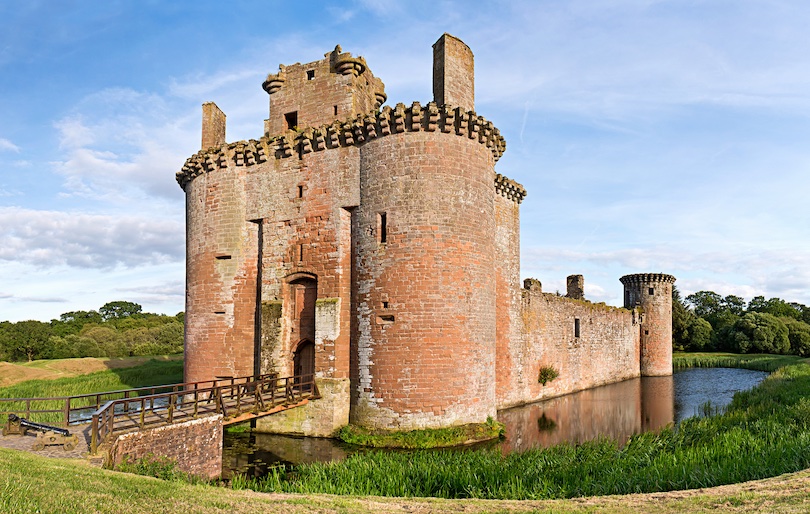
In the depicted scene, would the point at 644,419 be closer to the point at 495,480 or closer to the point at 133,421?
the point at 495,480

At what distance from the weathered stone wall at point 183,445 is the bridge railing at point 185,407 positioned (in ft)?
0.76

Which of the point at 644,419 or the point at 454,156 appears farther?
the point at 644,419

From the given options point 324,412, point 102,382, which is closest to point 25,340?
point 102,382

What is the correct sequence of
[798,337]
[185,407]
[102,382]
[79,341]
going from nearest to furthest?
1. [185,407]
2. [102,382]
3. [79,341]
4. [798,337]

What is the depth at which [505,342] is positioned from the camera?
859 inches

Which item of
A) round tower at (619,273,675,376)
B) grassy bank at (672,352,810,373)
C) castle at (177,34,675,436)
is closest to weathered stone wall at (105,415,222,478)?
castle at (177,34,675,436)

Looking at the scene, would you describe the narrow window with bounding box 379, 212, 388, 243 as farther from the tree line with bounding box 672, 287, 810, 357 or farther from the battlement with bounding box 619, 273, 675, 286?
the tree line with bounding box 672, 287, 810, 357

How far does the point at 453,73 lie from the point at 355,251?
603 centimetres

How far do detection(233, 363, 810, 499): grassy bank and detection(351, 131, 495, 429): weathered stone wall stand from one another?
11.0ft

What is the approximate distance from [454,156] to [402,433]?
778cm

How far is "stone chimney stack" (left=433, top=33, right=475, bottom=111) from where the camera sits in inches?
645

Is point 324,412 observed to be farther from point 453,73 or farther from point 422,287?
point 453,73

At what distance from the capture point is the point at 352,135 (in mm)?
16891

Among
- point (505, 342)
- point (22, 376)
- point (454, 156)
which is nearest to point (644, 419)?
point (505, 342)
